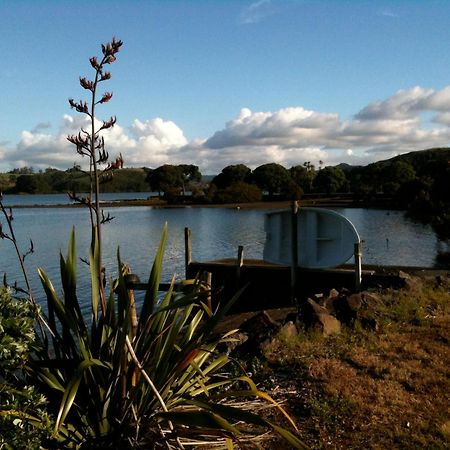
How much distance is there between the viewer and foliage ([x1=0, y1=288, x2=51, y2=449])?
2945mm

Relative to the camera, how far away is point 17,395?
3268mm

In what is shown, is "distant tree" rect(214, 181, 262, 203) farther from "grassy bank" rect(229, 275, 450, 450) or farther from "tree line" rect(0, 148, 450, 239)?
"grassy bank" rect(229, 275, 450, 450)

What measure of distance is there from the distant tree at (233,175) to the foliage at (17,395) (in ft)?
381

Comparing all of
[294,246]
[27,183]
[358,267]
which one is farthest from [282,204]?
[27,183]

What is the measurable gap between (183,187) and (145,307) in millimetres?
122070

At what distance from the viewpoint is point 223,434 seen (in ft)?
11.4

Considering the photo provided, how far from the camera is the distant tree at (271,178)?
113744mm

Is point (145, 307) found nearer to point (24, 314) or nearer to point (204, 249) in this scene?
point (24, 314)

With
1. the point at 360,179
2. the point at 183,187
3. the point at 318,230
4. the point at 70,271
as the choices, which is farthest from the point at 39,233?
the point at 183,187

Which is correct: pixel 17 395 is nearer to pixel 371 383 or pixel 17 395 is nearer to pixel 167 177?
pixel 371 383

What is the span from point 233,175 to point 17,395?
11946 cm

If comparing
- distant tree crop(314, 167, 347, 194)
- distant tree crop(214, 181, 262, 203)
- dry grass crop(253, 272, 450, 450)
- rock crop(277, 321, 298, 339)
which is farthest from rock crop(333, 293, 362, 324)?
distant tree crop(314, 167, 347, 194)

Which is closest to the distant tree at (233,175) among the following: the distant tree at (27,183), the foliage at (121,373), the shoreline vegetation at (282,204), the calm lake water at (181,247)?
the shoreline vegetation at (282,204)

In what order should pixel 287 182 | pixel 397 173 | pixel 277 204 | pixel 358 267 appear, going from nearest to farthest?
pixel 358 267 → pixel 397 173 → pixel 277 204 → pixel 287 182
